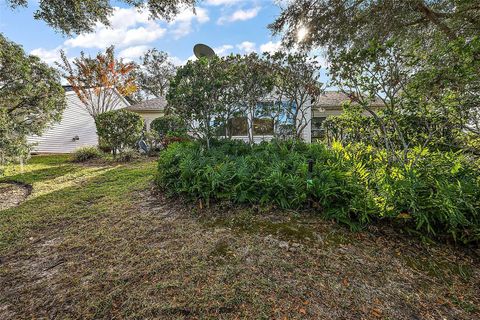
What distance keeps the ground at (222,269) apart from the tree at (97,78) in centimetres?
1343

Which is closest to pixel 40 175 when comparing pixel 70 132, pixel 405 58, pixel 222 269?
pixel 222 269

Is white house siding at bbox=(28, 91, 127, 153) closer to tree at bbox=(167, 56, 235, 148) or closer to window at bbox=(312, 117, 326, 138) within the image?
tree at bbox=(167, 56, 235, 148)

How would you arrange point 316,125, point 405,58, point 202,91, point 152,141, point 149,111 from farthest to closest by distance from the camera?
point 149,111 → point 316,125 → point 152,141 → point 202,91 → point 405,58

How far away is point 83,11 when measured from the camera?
5.15 m

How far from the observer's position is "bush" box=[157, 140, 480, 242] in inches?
107

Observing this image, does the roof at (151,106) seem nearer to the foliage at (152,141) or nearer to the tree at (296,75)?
the foliage at (152,141)

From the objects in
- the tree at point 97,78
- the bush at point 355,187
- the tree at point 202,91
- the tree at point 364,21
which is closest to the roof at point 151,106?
the tree at point 97,78

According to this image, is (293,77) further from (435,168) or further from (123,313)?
(123,313)

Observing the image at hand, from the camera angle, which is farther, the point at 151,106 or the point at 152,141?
the point at 151,106

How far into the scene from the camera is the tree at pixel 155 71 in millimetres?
25828

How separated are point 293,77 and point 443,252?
4408mm

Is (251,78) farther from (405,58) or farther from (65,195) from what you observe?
(65,195)

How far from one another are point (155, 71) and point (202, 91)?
23.8 m

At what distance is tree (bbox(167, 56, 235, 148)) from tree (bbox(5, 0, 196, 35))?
146cm
